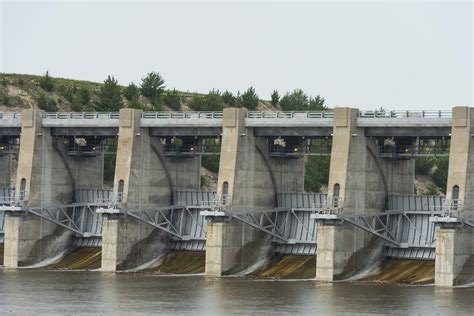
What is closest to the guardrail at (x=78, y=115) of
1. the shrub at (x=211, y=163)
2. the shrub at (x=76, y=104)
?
the shrub at (x=211, y=163)

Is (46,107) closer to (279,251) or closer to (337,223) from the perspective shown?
(279,251)

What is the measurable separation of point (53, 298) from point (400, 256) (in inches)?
1103

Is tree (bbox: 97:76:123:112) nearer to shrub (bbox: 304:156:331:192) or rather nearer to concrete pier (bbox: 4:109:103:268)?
shrub (bbox: 304:156:331:192)

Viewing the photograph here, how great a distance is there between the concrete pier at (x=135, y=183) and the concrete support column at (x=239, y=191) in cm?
846

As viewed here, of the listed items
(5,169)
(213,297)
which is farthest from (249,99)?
(213,297)

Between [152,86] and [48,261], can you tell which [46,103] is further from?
[48,261]

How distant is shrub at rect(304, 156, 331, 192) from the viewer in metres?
171

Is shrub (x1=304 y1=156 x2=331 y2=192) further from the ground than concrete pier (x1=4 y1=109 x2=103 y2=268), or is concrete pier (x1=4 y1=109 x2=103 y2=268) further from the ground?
shrub (x1=304 y1=156 x2=331 y2=192)

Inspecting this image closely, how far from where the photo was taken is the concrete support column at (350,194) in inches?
4016

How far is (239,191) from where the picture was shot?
109 metres

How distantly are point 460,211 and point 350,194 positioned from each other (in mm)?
9547

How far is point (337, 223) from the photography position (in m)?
102

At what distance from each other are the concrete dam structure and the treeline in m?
44.8

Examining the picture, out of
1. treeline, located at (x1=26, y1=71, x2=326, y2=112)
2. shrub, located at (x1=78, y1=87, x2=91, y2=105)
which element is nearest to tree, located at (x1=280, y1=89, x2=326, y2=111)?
treeline, located at (x1=26, y1=71, x2=326, y2=112)
